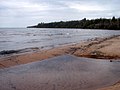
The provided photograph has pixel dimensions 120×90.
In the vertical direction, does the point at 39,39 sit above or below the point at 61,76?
below

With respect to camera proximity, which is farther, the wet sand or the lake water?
the lake water

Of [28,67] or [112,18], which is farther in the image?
[112,18]

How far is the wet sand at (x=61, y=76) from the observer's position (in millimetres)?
8625

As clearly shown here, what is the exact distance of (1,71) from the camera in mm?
11141

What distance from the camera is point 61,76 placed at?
1002 cm

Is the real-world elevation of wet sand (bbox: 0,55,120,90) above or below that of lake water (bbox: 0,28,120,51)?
above

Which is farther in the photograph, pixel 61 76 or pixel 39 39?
pixel 39 39

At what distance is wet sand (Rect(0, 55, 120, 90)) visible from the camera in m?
8.62

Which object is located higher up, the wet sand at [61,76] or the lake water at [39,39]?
the wet sand at [61,76]

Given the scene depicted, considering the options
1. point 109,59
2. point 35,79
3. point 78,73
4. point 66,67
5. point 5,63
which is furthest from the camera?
point 109,59

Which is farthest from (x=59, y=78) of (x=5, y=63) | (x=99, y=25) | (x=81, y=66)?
(x=99, y=25)

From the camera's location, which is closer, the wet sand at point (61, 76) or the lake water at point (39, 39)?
the wet sand at point (61, 76)

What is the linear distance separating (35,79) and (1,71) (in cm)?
238

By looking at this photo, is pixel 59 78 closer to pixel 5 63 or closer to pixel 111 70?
pixel 111 70
